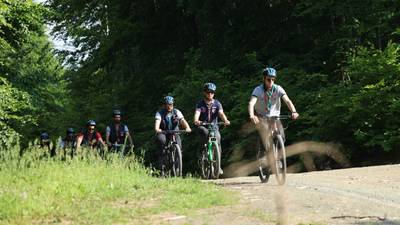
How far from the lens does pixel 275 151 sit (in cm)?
884

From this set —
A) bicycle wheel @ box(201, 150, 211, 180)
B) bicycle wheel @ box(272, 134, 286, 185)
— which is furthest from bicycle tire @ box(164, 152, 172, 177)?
bicycle wheel @ box(272, 134, 286, 185)

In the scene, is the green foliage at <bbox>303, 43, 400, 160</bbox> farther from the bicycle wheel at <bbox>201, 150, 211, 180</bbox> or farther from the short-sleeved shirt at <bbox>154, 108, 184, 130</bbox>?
the short-sleeved shirt at <bbox>154, 108, 184, 130</bbox>

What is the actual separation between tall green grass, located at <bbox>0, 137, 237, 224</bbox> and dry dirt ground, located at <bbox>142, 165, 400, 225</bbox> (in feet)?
1.18

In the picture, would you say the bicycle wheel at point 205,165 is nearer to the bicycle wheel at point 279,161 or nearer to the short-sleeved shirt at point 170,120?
the short-sleeved shirt at point 170,120

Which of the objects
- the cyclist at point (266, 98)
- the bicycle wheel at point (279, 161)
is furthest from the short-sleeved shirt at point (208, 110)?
the bicycle wheel at point (279, 161)

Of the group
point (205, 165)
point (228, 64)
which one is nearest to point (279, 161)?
point (205, 165)

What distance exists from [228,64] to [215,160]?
12.4 meters

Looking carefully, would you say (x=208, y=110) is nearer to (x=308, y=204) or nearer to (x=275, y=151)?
(x=275, y=151)

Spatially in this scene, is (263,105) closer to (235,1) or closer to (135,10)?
(235,1)

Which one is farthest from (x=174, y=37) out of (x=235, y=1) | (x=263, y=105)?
(x=263, y=105)

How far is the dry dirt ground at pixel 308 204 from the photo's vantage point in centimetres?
595

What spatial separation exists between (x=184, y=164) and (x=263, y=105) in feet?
39.6

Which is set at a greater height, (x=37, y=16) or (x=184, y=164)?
(x=37, y=16)

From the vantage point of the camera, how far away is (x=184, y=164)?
21.0 m
